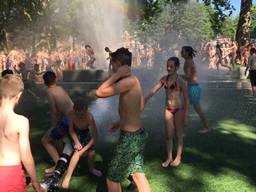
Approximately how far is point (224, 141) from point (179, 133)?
2131 millimetres

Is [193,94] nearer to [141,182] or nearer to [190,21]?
[141,182]

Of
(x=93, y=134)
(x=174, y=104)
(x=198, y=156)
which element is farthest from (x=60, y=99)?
(x=198, y=156)

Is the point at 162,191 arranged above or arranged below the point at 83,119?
below

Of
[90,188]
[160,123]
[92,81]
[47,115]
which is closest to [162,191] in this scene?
[90,188]

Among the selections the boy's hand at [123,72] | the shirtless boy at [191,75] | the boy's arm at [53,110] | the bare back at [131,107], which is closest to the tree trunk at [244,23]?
the shirtless boy at [191,75]

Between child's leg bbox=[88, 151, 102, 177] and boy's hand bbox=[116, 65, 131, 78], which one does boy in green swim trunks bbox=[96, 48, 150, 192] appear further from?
child's leg bbox=[88, 151, 102, 177]

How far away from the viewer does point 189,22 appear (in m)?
91.2

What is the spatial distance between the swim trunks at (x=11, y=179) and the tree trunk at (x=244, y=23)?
24225 mm

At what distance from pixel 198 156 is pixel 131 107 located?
124 inches

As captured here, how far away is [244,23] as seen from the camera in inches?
1040

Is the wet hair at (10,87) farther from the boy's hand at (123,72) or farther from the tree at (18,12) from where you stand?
the tree at (18,12)

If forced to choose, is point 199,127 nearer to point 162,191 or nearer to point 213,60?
point 162,191

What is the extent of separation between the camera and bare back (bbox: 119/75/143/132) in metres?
4.86

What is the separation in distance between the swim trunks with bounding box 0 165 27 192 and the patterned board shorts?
48.8 inches
